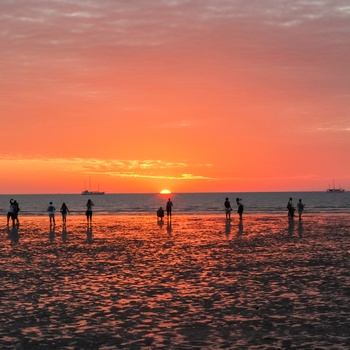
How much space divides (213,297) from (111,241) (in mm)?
17041

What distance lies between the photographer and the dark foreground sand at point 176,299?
983 centimetres

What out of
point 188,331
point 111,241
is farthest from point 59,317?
point 111,241

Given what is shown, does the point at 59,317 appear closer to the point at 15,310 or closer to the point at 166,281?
the point at 15,310

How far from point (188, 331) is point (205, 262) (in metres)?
9.77

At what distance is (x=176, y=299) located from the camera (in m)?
13.2

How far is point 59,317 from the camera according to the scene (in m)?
11.5

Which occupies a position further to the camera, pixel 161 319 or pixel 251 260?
pixel 251 260

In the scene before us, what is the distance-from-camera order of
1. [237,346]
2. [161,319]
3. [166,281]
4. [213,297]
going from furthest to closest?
1. [166,281]
2. [213,297]
3. [161,319]
4. [237,346]

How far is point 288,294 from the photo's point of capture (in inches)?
539

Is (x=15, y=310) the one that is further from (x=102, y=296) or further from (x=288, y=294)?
(x=288, y=294)

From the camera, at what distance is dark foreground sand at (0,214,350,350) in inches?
387

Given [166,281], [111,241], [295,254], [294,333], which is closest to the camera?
[294,333]

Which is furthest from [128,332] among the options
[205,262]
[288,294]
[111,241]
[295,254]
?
[111,241]

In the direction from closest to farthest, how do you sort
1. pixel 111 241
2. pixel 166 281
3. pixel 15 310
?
pixel 15 310
pixel 166 281
pixel 111 241
